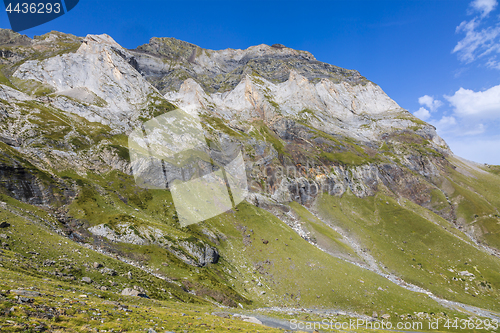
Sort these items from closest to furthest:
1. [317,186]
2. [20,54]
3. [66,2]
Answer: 1. [66,2]
2. [317,186]
3. [20,54]

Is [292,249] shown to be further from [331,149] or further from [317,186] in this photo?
[331,149]

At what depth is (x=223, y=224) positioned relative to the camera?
84312 millimetres

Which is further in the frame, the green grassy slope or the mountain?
the green grassy slope

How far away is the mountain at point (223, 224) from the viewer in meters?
33.0

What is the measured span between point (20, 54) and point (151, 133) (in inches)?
4787

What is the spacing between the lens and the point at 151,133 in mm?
121688

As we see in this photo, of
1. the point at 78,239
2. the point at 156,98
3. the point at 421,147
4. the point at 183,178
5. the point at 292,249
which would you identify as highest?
the point at 156,98

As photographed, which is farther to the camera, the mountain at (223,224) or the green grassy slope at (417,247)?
the green grassy slope at (417,247)

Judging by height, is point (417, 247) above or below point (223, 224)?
below

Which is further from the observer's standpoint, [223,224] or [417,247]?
[417,247]

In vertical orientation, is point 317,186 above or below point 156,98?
below

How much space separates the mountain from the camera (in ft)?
108

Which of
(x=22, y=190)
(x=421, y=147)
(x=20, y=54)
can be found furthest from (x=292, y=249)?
(x=20, y=54)

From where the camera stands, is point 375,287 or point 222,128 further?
point 222,128
